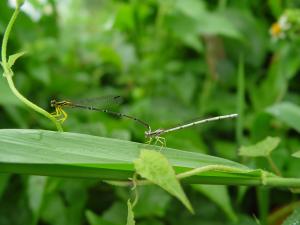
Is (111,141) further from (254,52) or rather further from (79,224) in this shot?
(254,52)

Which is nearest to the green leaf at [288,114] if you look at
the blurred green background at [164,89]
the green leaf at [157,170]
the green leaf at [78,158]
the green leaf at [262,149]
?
the blurred green background at [164,89]

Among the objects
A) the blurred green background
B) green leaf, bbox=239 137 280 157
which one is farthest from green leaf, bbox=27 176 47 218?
green leaf, bbox=239 137 280 157

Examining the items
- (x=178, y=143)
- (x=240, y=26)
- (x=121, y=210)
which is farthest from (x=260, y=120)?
(x=240, y=26)

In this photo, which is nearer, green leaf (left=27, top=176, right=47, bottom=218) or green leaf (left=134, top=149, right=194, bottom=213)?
green leaf (left=134, top=149, right=194, bottom=213)

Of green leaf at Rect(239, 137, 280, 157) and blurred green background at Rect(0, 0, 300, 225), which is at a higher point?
blurred green background at Rect(0, 0, 300, 225)

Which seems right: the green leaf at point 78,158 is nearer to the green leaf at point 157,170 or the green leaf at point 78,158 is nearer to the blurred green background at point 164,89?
the green leaf at point 157,170

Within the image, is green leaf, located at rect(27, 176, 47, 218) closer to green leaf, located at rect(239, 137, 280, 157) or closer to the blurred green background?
the blurred green background

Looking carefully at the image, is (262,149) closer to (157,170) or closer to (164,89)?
(157,170)
